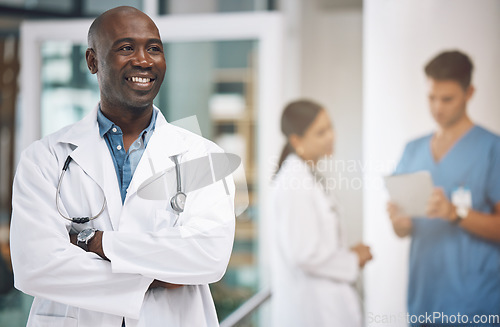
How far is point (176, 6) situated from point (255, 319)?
1.44 m

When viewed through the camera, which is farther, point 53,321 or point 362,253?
point 362,253

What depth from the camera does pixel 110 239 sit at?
989 millimetres

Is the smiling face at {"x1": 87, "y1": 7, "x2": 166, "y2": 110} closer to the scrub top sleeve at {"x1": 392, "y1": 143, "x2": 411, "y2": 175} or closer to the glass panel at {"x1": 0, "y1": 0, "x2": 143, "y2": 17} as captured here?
the glass panel at {"x1": 0, "y1": 0, "x2": 143, "y2": 17}

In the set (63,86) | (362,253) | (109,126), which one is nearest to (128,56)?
(109,126)

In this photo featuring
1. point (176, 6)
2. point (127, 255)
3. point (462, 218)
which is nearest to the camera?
point (127, 255)

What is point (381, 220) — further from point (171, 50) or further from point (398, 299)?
point (171, 50)

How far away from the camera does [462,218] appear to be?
2.28 meters

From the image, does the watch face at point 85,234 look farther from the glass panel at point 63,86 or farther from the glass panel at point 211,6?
the glass panel at point 211,6

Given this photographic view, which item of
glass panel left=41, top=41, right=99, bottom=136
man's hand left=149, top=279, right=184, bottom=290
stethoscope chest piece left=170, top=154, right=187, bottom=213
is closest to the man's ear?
stethoscope chest piece left=170, top=154, right=187, bottom=213

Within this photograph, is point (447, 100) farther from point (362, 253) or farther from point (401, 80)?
point (362, 253)

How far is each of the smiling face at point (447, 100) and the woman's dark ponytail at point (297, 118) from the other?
0.48 meters

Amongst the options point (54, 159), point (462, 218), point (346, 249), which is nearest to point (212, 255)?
point (54, 159)

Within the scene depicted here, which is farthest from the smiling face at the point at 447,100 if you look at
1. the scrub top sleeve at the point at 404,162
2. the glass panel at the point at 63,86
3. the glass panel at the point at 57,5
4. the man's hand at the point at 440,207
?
the glass panel at the point at 63,86

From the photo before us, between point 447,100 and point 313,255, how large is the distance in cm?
87
